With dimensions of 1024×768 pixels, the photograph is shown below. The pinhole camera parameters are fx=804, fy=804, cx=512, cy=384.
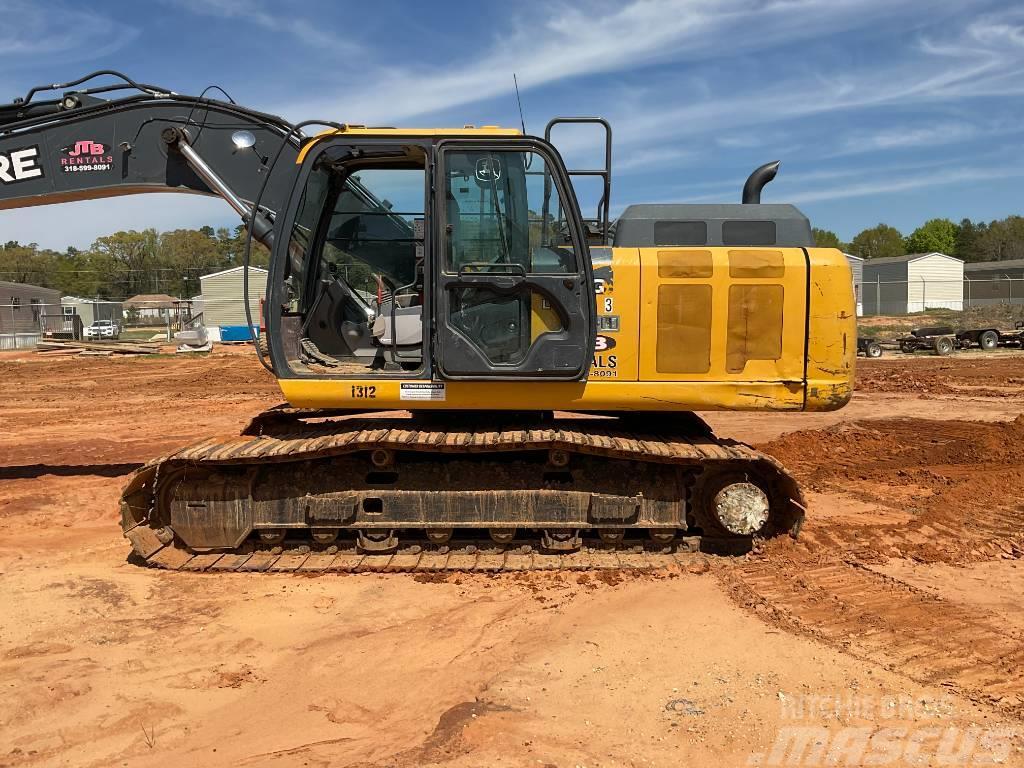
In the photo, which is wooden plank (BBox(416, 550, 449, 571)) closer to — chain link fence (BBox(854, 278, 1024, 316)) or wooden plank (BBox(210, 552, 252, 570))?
wooden plank (BBox(210, 552, 252, 570))

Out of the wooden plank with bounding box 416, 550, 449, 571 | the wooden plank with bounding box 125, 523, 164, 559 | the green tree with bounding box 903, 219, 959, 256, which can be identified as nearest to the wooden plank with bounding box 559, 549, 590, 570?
the wooden plank with bounding box 416, 550, 449, 571

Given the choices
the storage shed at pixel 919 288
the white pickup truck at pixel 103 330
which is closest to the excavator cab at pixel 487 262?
the white pickup truck at pixel 103 330

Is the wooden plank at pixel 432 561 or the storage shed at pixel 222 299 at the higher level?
the storage shed at pixel 222 299

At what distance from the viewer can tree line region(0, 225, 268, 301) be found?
80.5 metres

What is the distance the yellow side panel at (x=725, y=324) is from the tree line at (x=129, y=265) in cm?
7981

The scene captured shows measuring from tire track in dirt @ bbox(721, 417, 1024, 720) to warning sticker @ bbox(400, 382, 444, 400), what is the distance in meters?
2.44

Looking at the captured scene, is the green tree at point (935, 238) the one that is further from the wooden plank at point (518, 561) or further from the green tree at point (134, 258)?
the wooden plank at point (518, 561)

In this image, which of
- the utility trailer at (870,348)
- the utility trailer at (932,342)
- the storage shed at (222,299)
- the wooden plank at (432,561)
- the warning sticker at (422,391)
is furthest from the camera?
the storage shed at (222,299)

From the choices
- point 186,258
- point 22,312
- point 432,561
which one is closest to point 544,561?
point 432,561

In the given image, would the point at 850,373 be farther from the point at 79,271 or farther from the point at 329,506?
the point at 79,271

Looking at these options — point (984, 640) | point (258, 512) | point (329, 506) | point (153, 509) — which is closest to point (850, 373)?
point (984, 640)

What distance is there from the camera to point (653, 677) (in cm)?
430

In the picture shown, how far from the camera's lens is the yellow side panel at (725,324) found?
575 centimetres

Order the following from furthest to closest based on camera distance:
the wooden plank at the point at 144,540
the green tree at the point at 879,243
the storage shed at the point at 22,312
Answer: the green tree at the point at 879,243
the storage shed at the point at 22,312
the wooden plank at the point at 144,540
